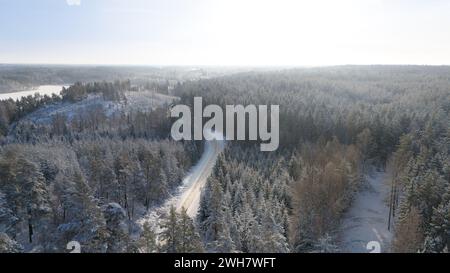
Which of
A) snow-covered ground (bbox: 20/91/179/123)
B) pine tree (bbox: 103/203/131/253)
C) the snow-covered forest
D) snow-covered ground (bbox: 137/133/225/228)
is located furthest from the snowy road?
snow-covered ground (bbox: 20/91/179/123)

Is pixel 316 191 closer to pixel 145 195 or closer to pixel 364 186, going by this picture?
pixel 364 186

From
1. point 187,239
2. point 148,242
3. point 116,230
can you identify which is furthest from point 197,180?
point 187,239

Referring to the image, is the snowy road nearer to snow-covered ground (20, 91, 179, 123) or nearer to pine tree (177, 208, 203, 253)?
pine tree (177, 208, 203, 253)

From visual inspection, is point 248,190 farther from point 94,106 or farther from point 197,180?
point 94,106

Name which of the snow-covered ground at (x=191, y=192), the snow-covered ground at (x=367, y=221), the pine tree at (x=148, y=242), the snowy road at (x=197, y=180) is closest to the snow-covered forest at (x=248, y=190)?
the pine tree at (x=148, y=242)

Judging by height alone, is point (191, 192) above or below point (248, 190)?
below
